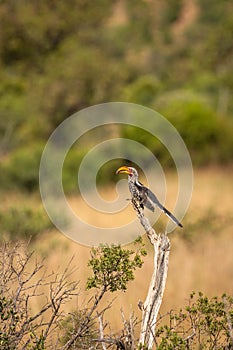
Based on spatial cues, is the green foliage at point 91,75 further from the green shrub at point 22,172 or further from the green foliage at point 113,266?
the green foliage at point 113,266

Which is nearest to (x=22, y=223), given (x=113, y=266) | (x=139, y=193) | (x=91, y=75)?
(x=139, y=193)

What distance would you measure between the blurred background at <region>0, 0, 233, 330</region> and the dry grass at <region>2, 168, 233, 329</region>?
0.02 metres

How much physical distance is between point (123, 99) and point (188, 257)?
1771cm

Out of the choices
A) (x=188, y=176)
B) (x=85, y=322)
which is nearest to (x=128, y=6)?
(x=188, y=176)

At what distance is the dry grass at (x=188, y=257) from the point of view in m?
7.46

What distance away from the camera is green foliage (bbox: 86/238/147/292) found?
155 inches

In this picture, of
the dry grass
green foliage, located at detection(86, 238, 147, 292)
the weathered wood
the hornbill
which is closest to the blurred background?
the dry grass

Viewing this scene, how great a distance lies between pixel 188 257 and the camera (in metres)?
9.02

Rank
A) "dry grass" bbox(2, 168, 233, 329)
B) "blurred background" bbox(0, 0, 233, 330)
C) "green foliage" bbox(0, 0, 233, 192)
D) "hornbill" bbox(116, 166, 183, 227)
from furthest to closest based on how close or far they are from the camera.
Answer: "green foliage" bbox(0, 0, 233, 192) → "blurred background" bbox(0, 0, 233, 330) → "dry grass" bbox(2, 168, 233, 329) → "hornbill" bbox(116, 166, 183, 227)

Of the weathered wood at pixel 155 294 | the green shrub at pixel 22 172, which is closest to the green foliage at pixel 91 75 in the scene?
the green shrub at pixel 22 172

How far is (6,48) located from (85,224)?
2506 centimetres

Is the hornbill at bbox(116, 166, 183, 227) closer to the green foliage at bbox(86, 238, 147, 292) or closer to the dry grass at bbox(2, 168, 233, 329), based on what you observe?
the green foliage at bbox(86, 238, 147, 292)

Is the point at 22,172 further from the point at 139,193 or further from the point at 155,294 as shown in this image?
the point at 155,294

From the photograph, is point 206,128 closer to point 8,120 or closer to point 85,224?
point 85,224
